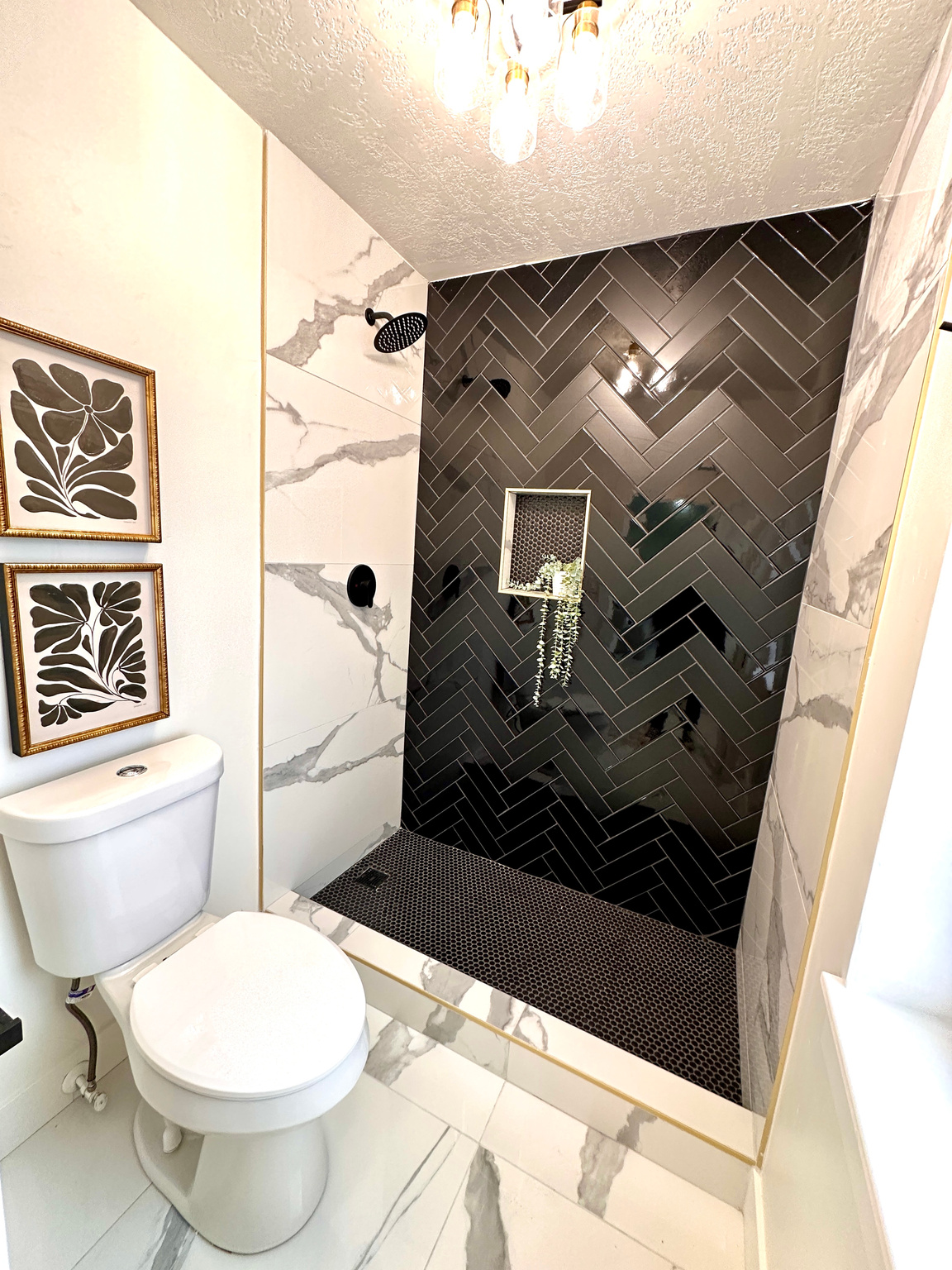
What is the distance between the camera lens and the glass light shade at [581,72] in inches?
36.8

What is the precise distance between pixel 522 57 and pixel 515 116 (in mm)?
89

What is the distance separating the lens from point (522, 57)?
3.21 ft

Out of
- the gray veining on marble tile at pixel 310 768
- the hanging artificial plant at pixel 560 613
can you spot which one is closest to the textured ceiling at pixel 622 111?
the hanging artificial plant at pixel 560 613

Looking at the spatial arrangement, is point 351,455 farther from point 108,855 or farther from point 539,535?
point 108,855

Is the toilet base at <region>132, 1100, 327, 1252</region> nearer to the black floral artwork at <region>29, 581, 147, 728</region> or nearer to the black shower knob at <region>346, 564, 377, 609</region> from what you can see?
the black floral artwork at <region>29, 581, 147, 728</region>

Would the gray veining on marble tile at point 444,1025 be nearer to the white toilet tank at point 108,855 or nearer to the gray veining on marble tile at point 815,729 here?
the white toilet tank at point 108,855

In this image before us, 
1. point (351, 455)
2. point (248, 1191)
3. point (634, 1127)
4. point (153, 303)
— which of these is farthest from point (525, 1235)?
point (153, 303)

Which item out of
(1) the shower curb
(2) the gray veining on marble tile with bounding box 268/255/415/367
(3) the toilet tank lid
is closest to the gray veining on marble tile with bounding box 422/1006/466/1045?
(1) the shower curb

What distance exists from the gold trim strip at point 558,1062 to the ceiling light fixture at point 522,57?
203 cm

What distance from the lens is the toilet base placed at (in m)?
1.06

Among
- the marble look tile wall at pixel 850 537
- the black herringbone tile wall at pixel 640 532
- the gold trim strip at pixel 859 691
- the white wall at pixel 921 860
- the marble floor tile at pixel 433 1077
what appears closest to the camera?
the white wall at pixel 921 860

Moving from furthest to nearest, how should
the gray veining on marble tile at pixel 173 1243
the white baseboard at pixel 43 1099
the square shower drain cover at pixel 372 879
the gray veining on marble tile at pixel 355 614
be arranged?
the square shower drain cover at pixel 372 879, the gray veining on marble tile at pixel 355 614, the white baseboard at pixel 43 1099, the gray veining on marble tile at pixel 173 1243

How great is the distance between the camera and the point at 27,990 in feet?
3.78

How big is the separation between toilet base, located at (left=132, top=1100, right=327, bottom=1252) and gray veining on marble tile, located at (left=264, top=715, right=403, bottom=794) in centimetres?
86
